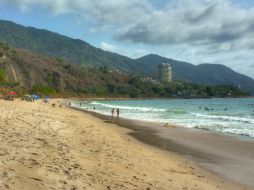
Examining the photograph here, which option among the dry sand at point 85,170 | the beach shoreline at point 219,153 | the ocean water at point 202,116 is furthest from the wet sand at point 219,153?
the ocean water at point 202,116

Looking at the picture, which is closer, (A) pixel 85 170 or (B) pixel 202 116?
(A) pixel 85 170

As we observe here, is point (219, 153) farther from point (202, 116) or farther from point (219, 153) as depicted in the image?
point (202, 116)

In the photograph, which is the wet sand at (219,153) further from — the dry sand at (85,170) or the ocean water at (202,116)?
the ocean water at (202,116)

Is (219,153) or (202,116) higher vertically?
(202,116)

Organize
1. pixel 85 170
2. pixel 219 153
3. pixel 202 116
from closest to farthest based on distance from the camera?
pixel 85 170
pixel 219 153
pixel 202 116

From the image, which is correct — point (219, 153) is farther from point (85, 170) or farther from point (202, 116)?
point (202, 116)

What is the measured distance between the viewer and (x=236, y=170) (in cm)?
1156

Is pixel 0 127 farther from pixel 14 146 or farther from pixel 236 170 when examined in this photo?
pixel 236 170

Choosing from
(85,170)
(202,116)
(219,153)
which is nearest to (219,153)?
(219,153)

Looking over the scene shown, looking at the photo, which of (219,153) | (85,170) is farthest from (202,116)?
(85,170)

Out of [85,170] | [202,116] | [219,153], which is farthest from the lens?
[202,116]

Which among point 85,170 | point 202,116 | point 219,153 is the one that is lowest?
point 219,153

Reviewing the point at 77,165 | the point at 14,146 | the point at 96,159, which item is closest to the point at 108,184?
the point at 77,165

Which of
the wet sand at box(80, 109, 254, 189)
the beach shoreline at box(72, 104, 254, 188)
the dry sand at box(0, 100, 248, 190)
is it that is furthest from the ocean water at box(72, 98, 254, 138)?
the dry sand at box(0, 100, 248, 190)
